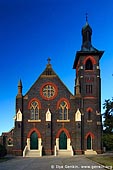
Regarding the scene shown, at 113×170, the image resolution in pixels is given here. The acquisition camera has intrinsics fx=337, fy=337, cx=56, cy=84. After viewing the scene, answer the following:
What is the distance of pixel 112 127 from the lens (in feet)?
129

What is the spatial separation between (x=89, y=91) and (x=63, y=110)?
18.3 ft

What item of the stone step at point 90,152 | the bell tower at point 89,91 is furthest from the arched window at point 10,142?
the stone step at point 90,152

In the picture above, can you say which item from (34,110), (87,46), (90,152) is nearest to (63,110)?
(34,110)

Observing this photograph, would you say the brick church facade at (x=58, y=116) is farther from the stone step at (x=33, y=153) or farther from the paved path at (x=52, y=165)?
the paved path at (x=52, y=165)

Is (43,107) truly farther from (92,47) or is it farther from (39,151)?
(92,47)

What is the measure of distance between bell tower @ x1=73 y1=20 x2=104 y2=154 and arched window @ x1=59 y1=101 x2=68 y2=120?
9.12 ft


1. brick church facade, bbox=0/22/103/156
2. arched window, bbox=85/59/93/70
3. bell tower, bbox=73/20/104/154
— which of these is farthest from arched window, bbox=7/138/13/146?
arched window, bbox=85/59/93/70

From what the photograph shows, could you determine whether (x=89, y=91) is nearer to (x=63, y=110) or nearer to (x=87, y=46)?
(x=63, y=110)

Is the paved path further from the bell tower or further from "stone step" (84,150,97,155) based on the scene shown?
the bell tower

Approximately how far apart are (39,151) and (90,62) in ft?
58.9

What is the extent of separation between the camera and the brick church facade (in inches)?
2163

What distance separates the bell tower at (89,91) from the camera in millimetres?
55312

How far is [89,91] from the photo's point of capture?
57.7 meters

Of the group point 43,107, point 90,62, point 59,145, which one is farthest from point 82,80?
point 59,145
